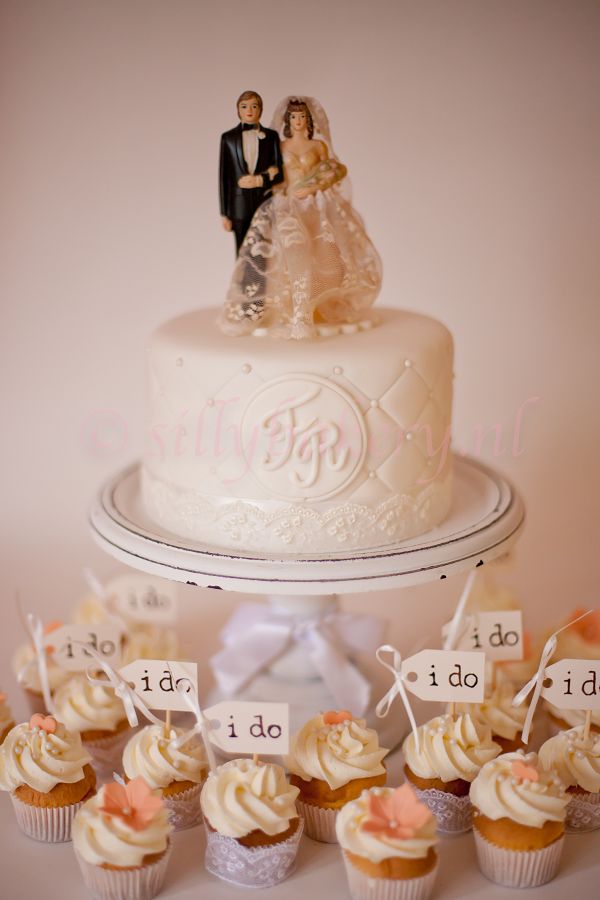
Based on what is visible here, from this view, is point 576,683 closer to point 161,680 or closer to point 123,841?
point 161,680

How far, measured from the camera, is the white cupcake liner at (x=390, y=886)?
2740 mm

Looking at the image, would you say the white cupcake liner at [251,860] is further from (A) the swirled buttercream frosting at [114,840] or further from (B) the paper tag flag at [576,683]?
(B) the paper tag flag at [576,683]

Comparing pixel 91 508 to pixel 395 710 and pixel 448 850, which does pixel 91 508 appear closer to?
pixel 395 710

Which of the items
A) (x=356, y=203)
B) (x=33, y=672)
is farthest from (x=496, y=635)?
(x=356, y=203)

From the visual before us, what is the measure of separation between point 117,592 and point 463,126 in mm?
2472

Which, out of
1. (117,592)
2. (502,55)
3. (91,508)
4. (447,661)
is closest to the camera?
(447,661)

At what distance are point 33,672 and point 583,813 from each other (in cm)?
191

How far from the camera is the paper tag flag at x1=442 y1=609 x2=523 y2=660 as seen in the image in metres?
3.50

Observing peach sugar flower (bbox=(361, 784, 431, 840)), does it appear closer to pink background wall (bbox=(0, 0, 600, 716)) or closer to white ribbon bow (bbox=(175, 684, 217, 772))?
white ribbon bow (bbox=(175, 684, 217, 772))

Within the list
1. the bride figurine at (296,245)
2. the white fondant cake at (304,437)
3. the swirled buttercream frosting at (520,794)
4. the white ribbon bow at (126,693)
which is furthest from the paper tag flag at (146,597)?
the swirled buttercream frosting at (520,794)

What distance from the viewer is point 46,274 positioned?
16.9ft

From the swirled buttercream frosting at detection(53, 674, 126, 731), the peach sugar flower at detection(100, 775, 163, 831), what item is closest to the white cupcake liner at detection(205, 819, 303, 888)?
the peach sugar flower at detection(100, 775, 163, 831)

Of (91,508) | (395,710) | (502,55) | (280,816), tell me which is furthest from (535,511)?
(280,816)

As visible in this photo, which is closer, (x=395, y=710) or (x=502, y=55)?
(x=395, y=710)
